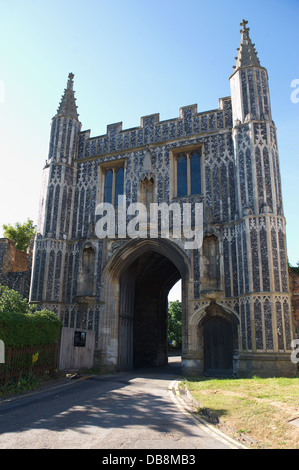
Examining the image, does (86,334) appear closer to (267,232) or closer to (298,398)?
(267,232)

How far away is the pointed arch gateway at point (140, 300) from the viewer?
16.0 meters

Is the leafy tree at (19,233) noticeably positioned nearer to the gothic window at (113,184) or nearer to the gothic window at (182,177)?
the gothic window at (113,184)

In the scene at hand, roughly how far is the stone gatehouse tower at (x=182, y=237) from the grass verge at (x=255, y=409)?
3.07 m

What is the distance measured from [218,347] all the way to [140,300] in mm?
7941

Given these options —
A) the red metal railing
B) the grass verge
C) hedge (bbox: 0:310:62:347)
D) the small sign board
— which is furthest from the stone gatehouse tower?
hedge (bbox: 0:310:62:347)

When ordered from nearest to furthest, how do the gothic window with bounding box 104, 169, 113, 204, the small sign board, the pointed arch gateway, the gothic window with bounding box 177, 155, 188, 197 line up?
the small sign board
the pointed arch gateway
the gothic window with bounding box 177, 155, 188, 197
the gothic window with bounding box 104, 169, 113, 204

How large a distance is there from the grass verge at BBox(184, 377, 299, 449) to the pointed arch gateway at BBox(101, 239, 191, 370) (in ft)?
16.8

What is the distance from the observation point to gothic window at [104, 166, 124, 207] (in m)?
17.9

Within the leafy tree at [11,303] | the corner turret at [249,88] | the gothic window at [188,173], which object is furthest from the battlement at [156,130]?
the leafy tree at [11,303]

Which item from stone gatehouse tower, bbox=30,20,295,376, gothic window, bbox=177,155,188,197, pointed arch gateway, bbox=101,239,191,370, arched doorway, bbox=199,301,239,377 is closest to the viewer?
stone gatehouse tower, bbox=30,20,295,376

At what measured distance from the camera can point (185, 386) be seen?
11.2 m

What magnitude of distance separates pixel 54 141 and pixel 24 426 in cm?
1531

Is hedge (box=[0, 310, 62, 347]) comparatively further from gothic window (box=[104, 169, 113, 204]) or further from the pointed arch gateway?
→ gothic window (box=[104, 169, 113, 204])
